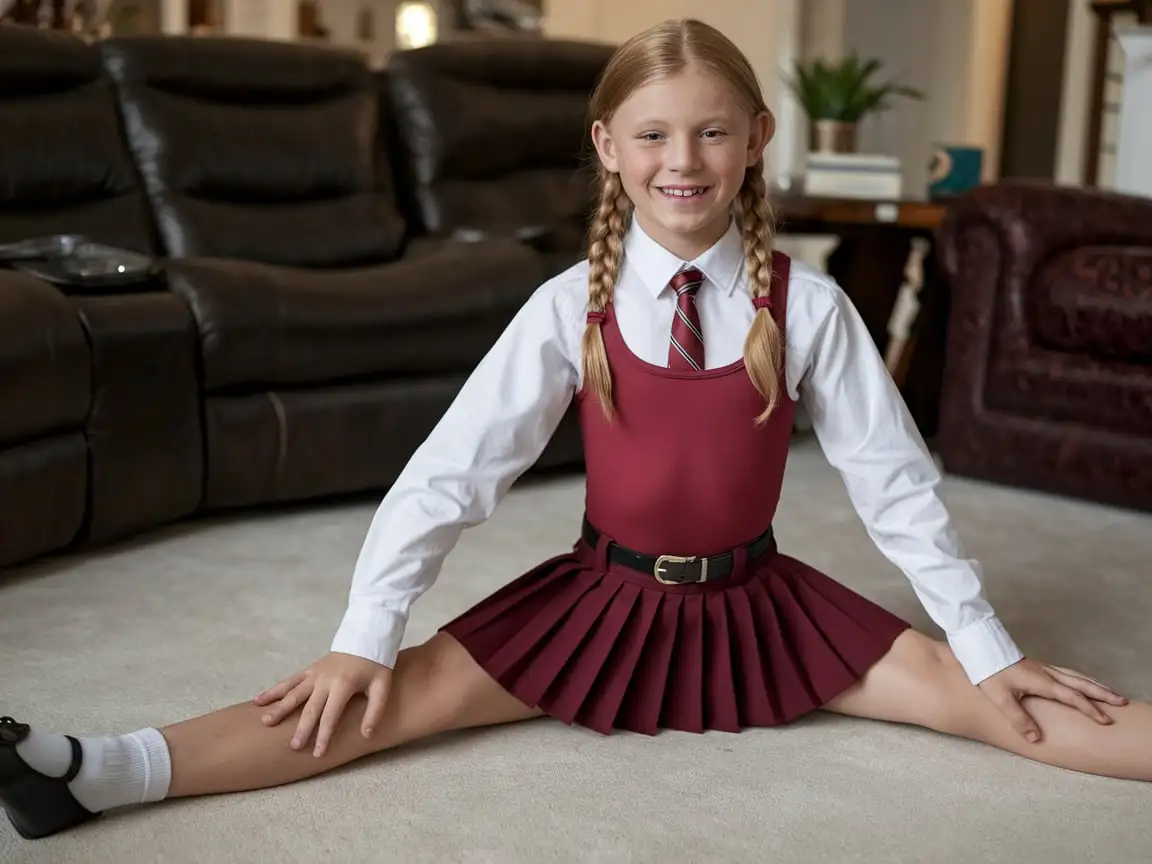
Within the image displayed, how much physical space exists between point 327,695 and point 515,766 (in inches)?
8.7

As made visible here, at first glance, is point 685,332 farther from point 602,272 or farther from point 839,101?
point 839,101

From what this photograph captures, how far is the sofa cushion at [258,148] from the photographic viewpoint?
112 inches

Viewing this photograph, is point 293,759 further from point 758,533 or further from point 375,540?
point 758,533

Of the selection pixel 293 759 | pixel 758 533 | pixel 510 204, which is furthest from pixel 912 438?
pixel 510 204

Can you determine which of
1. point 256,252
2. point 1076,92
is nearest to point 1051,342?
point 256,252

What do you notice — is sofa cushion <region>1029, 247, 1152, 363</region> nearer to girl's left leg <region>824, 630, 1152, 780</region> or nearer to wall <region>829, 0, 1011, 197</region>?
girl's left leg <region>824, 630, 1152, 780</region>

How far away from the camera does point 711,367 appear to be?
4.91 feet

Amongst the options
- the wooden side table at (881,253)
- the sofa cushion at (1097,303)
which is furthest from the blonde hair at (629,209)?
the wooden side table at (881,253)

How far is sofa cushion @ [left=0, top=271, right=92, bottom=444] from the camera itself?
198cm

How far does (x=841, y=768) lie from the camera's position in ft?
4.80

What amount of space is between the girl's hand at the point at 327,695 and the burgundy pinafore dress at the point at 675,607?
136 mm

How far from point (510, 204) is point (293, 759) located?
2.13 meters

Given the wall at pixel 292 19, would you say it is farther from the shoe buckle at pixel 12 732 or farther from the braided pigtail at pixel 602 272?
the shoe buckle at pixel 12 732

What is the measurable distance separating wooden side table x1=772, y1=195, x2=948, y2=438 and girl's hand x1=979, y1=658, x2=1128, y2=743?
179 cm
